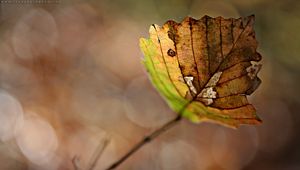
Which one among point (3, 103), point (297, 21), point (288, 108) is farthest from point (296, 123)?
point (3, 103)

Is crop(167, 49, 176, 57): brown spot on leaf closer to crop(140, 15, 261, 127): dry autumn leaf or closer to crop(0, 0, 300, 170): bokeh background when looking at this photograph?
crop(140, 15, 261, 127): dry autumn leaf

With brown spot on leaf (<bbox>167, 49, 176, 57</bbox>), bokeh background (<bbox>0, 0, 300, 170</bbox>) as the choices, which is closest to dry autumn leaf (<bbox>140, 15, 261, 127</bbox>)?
brown spot on leaf (<bbox>167, 49, 176, 57</bbox>)

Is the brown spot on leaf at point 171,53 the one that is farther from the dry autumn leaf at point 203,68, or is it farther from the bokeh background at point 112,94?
the bokeh background at point 112,94

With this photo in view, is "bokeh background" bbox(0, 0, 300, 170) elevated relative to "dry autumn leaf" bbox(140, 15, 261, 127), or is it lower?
lower

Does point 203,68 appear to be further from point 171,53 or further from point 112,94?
point 112,94

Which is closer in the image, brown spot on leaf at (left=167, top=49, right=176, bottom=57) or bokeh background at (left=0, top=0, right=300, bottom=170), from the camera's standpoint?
brown spot on leaf at (left=167, top=49, right=176, bottom=57)

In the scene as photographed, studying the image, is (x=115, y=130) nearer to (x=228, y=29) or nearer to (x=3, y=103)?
(x=3, y=103)
